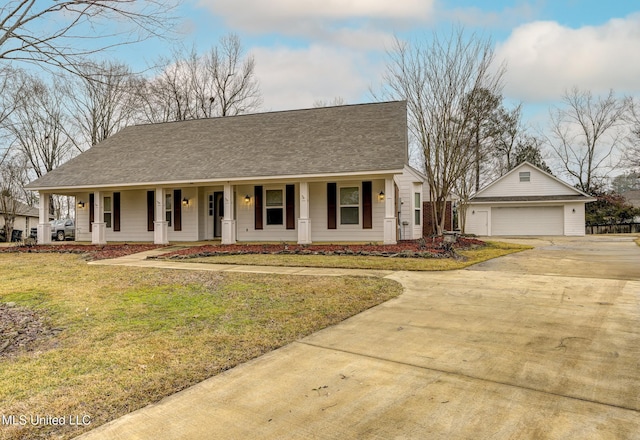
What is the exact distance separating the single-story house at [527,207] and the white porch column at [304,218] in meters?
16.3

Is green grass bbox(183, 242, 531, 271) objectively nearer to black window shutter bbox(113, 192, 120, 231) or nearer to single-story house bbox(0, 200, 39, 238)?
black window shutter bbox(113, 192, 120, 231)

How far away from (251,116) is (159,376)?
1768 cm

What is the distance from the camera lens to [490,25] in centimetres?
1391

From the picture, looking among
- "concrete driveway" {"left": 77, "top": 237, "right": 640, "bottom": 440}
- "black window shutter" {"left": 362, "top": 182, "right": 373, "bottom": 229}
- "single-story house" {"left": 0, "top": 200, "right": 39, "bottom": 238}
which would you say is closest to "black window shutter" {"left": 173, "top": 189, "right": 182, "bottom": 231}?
"black window shutter" {"left": 362, "top": 182, "right": 373, "bottom": 229}

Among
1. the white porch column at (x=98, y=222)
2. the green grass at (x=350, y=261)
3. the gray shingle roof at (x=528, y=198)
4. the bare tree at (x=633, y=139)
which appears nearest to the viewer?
the green grass at (x=350, y=261)

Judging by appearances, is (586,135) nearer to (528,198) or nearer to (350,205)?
Answer: (528,198)

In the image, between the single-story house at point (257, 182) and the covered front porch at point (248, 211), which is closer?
the single-story house at point (257, 182)

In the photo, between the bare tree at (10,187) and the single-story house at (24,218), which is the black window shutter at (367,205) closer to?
the bare tree at (10,187)

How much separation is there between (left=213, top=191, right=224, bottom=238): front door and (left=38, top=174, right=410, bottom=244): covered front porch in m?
0.04

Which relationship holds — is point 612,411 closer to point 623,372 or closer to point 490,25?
point 623,372

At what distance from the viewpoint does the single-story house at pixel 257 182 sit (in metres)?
14.2

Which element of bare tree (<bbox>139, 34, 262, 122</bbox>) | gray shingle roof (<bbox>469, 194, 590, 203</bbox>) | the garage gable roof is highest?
bare tree (<bbox>139, 34, 262, 122</bbox>)

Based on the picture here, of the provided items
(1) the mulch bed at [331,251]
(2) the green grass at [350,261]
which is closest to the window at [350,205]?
(1) the mulch bed at [331,251]

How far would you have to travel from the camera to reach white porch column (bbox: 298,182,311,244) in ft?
46.3
